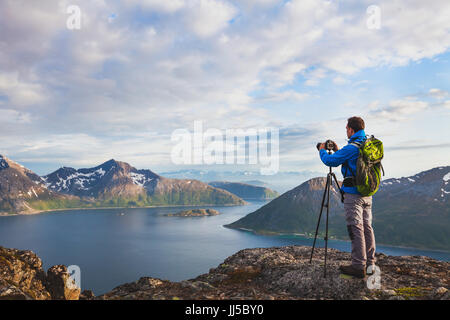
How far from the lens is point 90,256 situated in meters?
169

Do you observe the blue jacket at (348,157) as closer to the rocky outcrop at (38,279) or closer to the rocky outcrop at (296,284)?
the rocky outcrop at (296,284)

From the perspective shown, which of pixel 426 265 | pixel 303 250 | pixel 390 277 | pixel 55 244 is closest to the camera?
pixel 390 277

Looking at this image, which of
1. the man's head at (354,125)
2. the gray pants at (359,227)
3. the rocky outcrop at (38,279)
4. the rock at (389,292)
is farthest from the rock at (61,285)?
the man's head at (354,125)

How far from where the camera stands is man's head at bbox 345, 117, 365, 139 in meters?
9.33

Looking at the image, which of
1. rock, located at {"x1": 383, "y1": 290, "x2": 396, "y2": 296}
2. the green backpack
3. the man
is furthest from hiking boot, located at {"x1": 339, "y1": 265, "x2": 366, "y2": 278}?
the green backpack

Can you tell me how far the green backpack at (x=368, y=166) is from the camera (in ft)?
27.5

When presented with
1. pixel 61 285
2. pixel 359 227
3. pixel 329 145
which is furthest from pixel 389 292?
pixel 61 285

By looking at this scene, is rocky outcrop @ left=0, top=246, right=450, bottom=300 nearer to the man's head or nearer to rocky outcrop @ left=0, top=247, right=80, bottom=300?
rocky outcrop @ left=0, top=247, right=80, bottom=300

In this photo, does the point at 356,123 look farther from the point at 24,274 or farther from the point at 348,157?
the point at 24,274

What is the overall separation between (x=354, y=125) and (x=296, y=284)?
→ 5.89 meters
